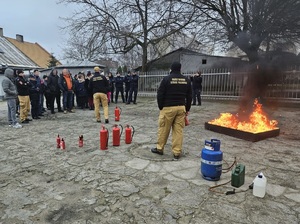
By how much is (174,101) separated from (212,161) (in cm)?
148

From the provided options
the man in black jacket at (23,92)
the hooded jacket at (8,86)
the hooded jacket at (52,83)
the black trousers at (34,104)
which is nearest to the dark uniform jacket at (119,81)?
the hooded jacket at (52,83)

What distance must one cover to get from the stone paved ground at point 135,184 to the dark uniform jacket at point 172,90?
118 cm

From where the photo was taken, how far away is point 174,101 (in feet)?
15.3

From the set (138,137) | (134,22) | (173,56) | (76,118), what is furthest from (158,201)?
(173,56)

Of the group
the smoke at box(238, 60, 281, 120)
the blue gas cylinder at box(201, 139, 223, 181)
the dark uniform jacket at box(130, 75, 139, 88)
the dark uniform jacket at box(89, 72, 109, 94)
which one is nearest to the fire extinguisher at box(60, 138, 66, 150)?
the dark uniform jacket at box(89, 72, 109, 94)

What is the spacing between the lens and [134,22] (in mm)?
18344

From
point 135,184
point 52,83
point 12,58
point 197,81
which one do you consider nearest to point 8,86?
point 52,83

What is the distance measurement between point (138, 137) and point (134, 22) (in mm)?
14206

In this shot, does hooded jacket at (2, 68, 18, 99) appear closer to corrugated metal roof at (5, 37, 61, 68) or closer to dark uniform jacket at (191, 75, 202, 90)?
dark uniform jacket at (191, 75, 202, 90)

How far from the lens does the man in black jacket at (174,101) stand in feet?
15.2

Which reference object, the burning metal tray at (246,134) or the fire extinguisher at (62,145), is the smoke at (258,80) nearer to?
the burning metal tray at (246,134)

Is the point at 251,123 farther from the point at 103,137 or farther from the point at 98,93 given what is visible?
the point at 98,93

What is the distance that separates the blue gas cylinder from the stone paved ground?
0.14 metres

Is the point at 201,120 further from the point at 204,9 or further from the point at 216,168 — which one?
the point at 204,9
